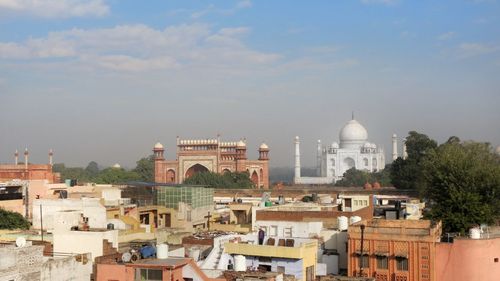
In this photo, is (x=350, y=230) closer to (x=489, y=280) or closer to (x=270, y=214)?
(x=489, y=280)

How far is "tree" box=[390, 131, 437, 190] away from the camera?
5829 centimetres

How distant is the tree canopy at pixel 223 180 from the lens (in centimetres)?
6481

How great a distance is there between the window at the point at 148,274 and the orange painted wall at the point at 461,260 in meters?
8.36

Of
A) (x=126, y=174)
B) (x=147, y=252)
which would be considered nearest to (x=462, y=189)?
(x=147, y=252)

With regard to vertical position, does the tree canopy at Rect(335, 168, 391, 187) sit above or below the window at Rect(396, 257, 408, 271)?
above

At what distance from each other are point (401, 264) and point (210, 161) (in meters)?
52.8

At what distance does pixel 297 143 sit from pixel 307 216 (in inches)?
3798

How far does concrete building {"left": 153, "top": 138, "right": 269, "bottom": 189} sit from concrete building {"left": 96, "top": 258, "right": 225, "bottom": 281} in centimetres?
5430

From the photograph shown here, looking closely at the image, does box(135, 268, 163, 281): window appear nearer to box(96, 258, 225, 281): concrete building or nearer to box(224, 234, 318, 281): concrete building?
box(96, 258, 225, 281): concrete building

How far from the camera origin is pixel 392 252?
64.5 ft

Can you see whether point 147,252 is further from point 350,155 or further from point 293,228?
point 350,155

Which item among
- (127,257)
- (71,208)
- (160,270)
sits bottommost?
(160,270)

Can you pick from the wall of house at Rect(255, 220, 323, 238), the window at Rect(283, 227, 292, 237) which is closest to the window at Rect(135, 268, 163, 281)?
the wall of house at Rect(255, 220, 323, 238)

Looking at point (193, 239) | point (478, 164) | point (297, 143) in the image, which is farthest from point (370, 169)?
point (193, 239)
